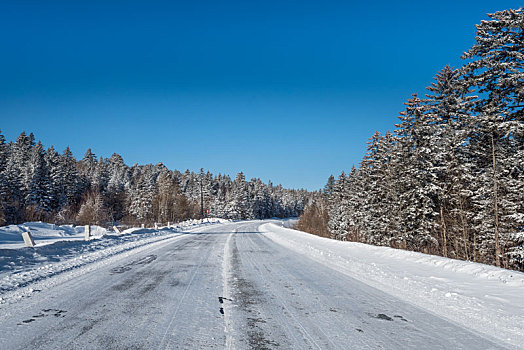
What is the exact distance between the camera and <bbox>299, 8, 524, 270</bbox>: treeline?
552 inches

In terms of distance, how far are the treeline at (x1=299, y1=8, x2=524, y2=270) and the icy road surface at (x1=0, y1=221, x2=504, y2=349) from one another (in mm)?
11905

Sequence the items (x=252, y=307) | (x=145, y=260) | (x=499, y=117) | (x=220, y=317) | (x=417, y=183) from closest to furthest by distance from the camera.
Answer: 1. (x=220, y=317)
2. (x=252, y=307)
3. (x=145, y=260)
4. (x=499, y=117)
5. (x=417, y=183)

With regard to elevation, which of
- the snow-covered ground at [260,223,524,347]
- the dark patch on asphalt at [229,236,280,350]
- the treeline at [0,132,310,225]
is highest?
the treeline at [0,132,310,225]

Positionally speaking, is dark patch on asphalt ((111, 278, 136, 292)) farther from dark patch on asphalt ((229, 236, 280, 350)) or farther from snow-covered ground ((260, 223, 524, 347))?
snow-covered ground ((260, 223, 524, 347))

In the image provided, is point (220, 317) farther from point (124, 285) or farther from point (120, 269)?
point (120, 269)

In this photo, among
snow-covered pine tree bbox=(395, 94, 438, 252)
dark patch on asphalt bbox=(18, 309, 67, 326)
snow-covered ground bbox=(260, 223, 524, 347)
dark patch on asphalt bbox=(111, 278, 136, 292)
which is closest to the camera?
dark patch on asphalt bbox=(18, 309, 67, 326)

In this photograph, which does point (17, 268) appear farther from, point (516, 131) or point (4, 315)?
point (516, 131)

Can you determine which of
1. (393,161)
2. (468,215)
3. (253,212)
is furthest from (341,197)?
(253,212)

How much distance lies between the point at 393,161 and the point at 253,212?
7694 centimetres

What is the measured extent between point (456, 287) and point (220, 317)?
482 cm

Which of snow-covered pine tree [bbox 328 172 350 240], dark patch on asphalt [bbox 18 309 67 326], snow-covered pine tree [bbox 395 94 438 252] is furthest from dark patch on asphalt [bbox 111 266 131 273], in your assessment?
snow-covered pine tree [bbox 328 172 350 240]

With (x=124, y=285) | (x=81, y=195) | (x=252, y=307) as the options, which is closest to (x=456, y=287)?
(x=252, y=307)

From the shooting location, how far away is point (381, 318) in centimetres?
435

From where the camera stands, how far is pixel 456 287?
19.5 ft
